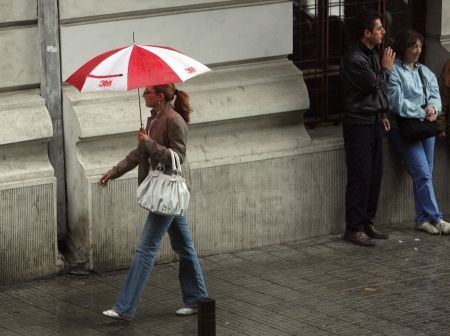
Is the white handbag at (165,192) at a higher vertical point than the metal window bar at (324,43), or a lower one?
lower

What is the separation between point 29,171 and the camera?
10.3m

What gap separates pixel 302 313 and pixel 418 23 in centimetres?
392

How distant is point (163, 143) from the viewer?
9.10 meters

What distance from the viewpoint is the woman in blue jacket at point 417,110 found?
1146 cm

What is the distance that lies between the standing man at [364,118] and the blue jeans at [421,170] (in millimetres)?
383

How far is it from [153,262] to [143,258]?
11 centimetres

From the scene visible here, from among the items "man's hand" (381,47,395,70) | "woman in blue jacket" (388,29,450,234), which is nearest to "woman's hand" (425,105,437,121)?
"woman in blue jacket" (388,29,450,234)

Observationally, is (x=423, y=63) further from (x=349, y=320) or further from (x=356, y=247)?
(x=349, y=320)

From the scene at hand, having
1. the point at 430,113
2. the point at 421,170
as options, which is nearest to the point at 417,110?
the point at 430,113

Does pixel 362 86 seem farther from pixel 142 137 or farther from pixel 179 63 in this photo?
pixel 142 137

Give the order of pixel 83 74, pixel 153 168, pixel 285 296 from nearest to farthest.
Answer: pixel 83 74 → pixel 153 168 → pixel 285 296

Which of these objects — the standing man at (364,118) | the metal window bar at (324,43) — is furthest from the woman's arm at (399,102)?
the metal window bar at (324,43)

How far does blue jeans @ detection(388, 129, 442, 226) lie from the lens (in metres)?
11.7

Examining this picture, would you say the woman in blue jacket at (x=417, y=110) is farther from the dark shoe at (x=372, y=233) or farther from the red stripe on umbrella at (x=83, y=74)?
the red stripe on umbrella at (x=83, y=74)
